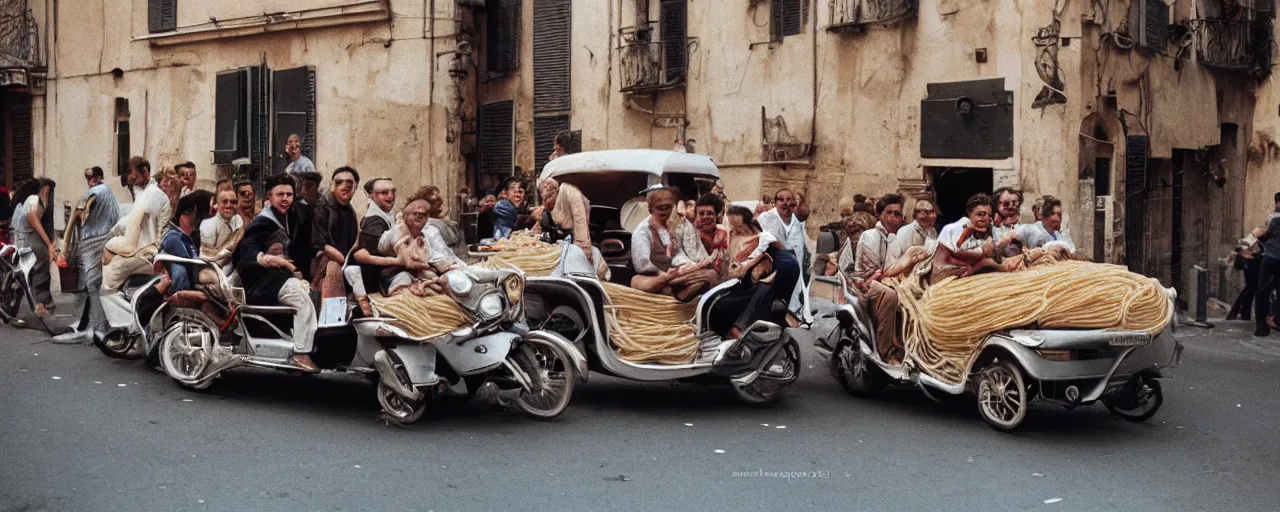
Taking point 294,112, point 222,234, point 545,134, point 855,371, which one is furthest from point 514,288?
point 294,112

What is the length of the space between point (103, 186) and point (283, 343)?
15.5ft

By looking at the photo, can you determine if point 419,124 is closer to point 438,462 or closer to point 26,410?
point 26,410

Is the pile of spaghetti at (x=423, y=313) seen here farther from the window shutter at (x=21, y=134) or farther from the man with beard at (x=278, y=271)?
the window shutter at (x=21, y=134)

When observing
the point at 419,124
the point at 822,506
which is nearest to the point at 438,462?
the point at 822,506

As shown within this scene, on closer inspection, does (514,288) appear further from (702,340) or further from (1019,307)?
(1019,307)

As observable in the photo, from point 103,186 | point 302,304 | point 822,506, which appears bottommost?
point 822,506

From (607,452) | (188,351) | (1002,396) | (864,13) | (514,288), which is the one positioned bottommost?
(607,452)

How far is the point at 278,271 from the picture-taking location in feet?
31.1

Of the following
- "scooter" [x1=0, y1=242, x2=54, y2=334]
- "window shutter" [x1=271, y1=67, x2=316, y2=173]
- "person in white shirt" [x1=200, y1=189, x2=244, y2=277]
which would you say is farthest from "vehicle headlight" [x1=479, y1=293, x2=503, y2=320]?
"window shutter" [x1=271, y1=67, x2=316, y2=173]

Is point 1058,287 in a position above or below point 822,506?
above

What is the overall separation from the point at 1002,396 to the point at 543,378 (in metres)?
2.96

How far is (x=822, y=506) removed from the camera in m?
6.77

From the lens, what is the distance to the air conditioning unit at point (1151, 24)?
1952 cm

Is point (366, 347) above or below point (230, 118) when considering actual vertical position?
below
